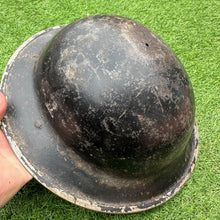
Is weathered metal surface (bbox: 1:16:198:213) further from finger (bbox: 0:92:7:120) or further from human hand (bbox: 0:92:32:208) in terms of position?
human hand (bbox: 0:92:32:208)

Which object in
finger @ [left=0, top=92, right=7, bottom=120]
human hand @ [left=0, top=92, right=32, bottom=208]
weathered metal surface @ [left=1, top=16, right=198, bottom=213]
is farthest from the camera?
human hand @ [left=0, top=92, right=32, bottom=208]

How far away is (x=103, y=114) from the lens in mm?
1167

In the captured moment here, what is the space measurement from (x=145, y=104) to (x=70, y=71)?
0.38 m

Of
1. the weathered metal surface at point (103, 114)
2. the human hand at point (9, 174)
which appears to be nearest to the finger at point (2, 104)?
the weathered metal surface at point (103, 114)

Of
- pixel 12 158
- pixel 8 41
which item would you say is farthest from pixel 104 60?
pixel 8 41

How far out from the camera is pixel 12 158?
1.50m

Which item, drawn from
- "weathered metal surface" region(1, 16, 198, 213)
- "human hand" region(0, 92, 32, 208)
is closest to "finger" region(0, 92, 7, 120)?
"weathered metal surface" region(1, 16, 198, 213)

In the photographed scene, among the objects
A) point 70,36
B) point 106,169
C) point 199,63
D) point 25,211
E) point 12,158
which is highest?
point 70,36

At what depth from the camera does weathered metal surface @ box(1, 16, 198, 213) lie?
3.83 ft

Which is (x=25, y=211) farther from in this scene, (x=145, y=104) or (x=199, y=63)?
(x=199, y=63)

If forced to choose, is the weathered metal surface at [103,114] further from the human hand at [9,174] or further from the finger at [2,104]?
the human hand at [9,174]

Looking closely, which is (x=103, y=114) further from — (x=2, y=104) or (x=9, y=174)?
(x=9, y=174)

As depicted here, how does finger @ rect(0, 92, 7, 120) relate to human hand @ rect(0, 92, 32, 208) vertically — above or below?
above

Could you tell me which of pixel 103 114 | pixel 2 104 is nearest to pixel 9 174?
pixel 2 104
